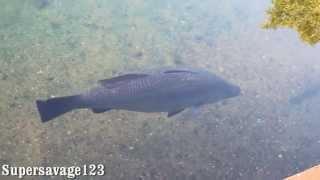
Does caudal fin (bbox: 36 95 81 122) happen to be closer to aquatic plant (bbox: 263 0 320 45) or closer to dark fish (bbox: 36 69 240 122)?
dark fish (bbox: 36 69 240 122)

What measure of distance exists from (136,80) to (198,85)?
567 millimetres

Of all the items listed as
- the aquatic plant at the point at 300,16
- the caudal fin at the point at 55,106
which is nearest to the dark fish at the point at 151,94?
the caudal fin at the point at 55,106

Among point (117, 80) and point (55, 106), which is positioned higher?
point (117, 80)

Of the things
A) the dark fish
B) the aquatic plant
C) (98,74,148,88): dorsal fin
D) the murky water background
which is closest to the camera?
the aquatic plant

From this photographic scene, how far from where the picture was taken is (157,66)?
18.4ft

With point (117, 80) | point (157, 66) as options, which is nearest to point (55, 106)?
point (117, 80)

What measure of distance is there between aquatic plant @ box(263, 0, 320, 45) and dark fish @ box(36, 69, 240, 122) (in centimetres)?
207

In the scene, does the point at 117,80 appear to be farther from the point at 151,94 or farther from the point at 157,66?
the point at 157,66

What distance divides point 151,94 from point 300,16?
2.28m

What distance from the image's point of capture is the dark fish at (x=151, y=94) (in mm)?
5062

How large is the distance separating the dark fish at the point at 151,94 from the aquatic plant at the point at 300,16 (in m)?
2.07

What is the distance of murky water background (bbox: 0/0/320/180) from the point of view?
487 centimetres

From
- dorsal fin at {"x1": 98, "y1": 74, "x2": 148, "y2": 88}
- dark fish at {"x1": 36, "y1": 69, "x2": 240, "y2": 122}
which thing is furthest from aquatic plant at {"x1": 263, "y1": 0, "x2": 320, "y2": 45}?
dorsal fin at {"x1": 98, "y1": 74, "x2": 148, "y2": 88}

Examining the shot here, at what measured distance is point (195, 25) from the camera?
242 inches
